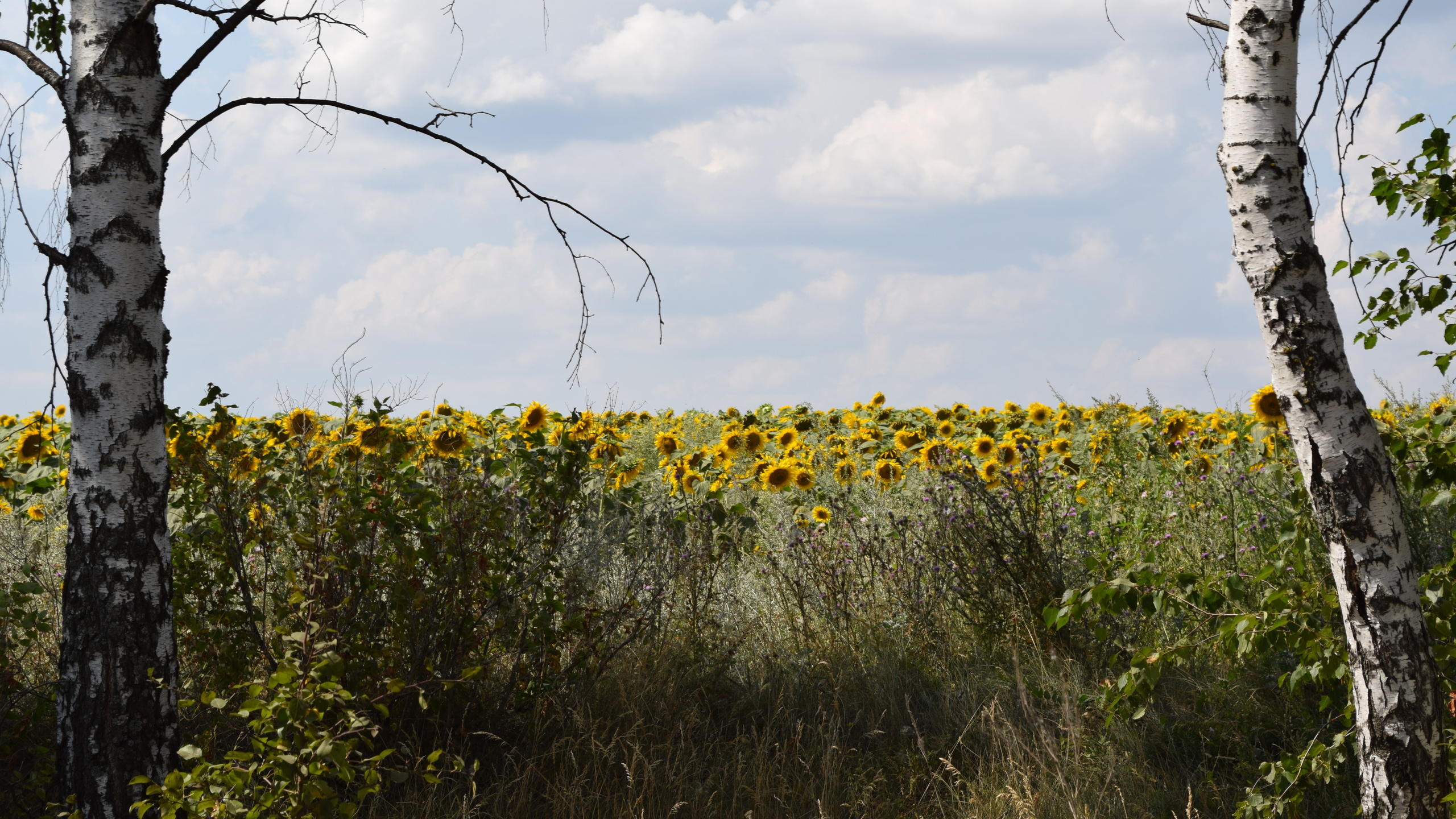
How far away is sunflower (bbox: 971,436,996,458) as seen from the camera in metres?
7.28

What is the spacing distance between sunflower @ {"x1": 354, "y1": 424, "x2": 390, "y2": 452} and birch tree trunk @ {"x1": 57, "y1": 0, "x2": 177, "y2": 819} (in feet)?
2.36

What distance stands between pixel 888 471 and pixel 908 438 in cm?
25

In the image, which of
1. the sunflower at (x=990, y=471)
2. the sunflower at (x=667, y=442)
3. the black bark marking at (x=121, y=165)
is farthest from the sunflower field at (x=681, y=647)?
the sunflower at (x=667, y=442)

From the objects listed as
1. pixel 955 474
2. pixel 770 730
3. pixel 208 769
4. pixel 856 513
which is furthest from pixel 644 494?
pixel 208 769

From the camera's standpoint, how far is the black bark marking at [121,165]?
10.7 feet

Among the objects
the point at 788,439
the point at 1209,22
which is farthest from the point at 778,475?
the point at 1209,22

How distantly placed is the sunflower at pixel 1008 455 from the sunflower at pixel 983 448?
0.94 meters

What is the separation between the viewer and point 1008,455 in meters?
6.14

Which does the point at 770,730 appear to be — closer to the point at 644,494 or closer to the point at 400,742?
the point at 400,742

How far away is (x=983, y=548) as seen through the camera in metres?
4.90

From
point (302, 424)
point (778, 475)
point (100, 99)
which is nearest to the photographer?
point (100, 99)

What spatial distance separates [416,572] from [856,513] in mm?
3156

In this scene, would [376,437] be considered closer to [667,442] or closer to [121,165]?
[121,165]

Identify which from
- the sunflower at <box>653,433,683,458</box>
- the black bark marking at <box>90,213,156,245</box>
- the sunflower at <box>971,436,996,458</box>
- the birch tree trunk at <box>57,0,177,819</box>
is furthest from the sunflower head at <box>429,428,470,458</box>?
the sunflower at <box>971,436,996,458</box>
